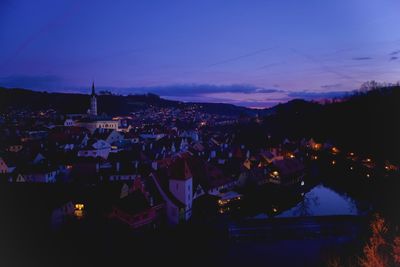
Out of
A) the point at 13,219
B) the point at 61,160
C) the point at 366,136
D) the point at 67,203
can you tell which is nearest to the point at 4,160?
the point at 61,160

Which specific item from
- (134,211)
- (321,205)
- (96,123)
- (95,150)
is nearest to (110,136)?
(95,150)

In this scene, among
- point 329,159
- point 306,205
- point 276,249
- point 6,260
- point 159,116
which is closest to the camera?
point 6,260

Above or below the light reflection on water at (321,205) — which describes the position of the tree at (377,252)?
above

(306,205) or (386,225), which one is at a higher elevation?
(386,225)

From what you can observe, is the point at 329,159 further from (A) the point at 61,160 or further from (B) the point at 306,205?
(A) the point at 61,160

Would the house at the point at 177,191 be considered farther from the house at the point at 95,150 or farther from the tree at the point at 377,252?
the house at the point at 95,150

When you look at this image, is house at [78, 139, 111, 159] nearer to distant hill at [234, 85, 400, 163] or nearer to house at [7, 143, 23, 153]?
house at [7, 143, 23, 153]

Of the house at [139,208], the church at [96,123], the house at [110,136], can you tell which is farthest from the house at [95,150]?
the church at [96,123]

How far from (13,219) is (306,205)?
1278 centimetres

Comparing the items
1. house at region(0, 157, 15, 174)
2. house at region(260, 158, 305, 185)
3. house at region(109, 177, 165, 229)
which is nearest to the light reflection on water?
house at region(260, 158, 305, 185)

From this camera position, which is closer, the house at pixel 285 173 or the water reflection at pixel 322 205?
the water reflection at pixel 322 205

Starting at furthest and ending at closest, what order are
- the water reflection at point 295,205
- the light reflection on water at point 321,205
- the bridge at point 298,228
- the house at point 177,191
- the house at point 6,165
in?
the house at point 6,165 < the light reflection on water at point 321,205 < the water reflection at point 295,205 < the house at point 177,191 < the bridge at point 298,228

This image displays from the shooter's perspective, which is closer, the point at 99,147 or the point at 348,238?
the point at 348,238

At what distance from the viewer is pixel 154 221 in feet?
40.9
